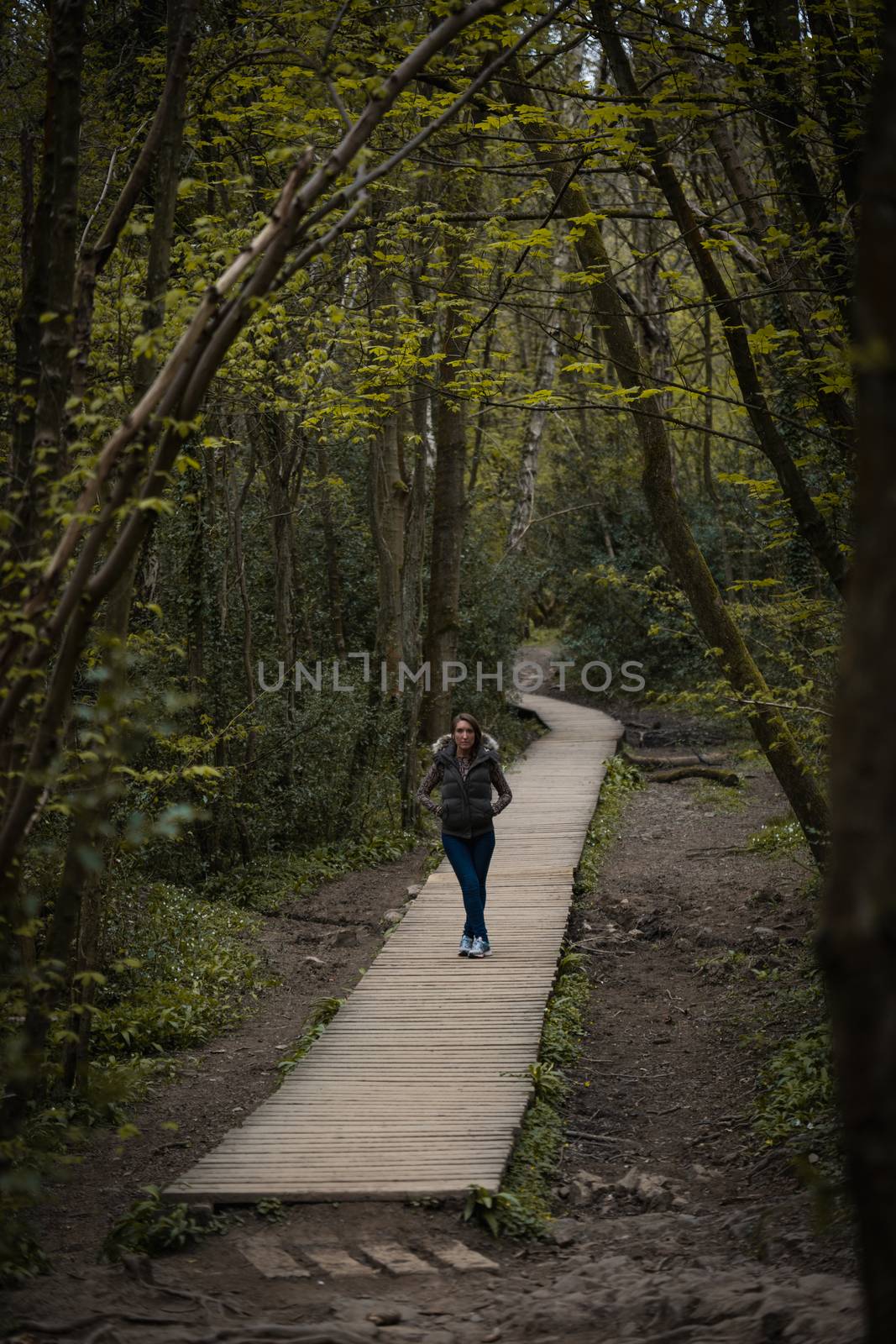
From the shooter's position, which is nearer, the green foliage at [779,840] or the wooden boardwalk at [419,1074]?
the wooden boardwalk at [419,1074]

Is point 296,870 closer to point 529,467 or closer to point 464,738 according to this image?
point 464,738

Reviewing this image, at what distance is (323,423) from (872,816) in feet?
39.1

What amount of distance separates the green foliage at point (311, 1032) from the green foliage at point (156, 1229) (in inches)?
71.2

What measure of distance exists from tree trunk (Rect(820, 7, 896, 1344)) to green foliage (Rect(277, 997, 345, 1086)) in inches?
210

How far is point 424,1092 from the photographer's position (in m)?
6.48

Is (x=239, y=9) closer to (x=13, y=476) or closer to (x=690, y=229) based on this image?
(x=690, y=229)

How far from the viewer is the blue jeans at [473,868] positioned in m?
8.98

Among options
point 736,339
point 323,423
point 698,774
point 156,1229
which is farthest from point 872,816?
point 698,774

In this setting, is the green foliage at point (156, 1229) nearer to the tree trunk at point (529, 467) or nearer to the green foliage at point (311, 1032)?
the green foliage at point (311, 1032)

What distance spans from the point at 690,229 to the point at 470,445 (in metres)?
22.7

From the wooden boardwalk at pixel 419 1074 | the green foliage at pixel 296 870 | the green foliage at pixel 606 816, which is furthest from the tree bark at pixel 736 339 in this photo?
the green foliage at pixel 296 870

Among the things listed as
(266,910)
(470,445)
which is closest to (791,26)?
(266,910)

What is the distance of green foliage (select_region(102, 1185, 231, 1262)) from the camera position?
4.82m

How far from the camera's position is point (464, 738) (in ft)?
30.0
